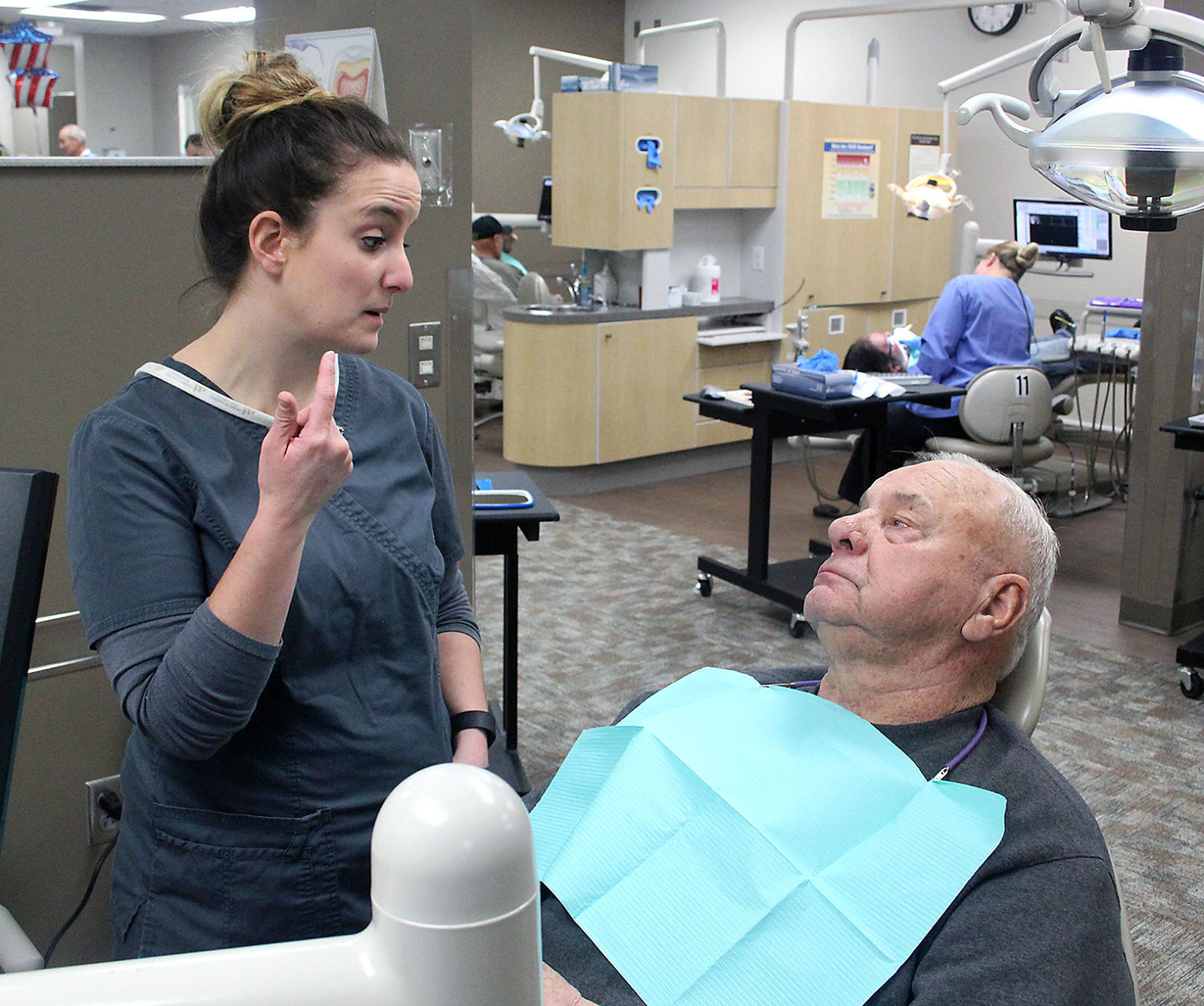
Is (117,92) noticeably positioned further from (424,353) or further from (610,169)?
(610,169)

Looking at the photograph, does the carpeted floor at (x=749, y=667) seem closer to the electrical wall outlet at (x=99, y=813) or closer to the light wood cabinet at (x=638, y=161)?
the electrical wall outlet at (x=99, y=813)

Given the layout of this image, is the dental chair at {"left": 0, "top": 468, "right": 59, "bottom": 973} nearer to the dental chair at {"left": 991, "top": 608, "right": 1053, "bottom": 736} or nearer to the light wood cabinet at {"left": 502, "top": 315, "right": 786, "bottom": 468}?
the dental chair at {"left": 991, "top": 608, "right": 1053, "bottom": 736}

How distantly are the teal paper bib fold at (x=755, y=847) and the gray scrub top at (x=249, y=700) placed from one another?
23 cm

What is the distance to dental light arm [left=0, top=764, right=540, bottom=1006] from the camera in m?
0.24

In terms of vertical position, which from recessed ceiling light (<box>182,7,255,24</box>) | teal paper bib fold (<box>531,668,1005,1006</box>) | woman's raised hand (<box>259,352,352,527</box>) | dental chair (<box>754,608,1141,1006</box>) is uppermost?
recessed ceiling light (<box>182,7,255,24</box>)

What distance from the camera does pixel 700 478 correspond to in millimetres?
6594

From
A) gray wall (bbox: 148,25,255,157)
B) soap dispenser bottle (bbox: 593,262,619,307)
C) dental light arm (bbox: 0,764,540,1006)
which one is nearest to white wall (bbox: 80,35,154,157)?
gray wall (bbox: 148,25,255,157)

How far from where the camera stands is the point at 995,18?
7.71 m

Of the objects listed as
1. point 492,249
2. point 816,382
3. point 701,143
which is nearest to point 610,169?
point 701,143

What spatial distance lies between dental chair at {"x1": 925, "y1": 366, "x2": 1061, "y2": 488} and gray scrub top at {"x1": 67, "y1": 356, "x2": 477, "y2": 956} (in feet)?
12.0

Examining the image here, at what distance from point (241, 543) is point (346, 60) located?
1.46 m

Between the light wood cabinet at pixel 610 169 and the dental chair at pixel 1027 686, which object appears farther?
the light wood cabinet at pixel 610 169

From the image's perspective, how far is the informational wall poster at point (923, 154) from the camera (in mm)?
7293

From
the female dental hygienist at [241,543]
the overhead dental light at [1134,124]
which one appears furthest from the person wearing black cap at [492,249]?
the female dental hygienist at [241,543]
